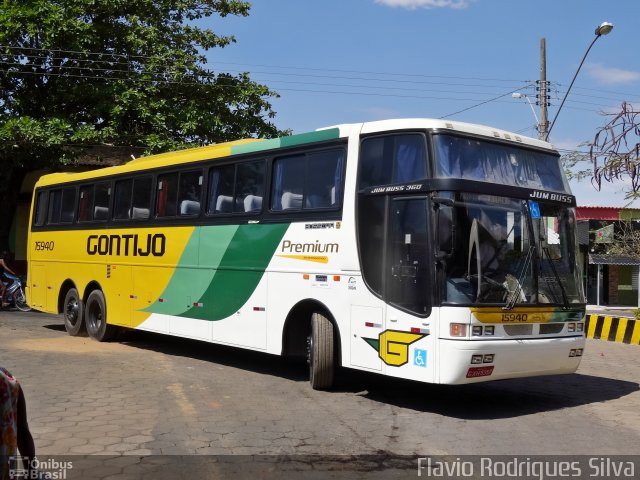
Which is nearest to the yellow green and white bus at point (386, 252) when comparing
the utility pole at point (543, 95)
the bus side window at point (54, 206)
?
the bus side window at point (54, 206)

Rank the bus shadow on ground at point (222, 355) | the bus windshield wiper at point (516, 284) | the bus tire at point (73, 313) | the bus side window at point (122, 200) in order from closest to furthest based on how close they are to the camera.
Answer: the bus windshield wiper at point (516, 284)
the bus shadow on ground at point (222, 355)
the bus side window at point (122, 200)
the bus tire at point (73, 313)

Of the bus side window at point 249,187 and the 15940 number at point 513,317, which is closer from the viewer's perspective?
the 15940 number at point 513,317

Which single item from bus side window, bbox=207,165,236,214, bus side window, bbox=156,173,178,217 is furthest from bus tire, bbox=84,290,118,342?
bus side window, bbox=207,165,236,214

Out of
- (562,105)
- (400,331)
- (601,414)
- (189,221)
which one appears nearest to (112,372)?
(189,221)

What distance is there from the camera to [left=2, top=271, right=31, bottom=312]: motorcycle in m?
20.3

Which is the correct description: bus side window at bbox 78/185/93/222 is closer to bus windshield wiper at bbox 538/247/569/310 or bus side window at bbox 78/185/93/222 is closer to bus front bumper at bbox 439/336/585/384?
bus front bumper at bbox 439/336/585/384

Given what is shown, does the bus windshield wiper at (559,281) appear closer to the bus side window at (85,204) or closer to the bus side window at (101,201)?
the bus side window at (101,201)

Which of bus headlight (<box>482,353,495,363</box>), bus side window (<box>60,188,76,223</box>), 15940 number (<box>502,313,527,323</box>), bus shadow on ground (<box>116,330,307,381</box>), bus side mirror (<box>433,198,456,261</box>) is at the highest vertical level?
bus side window (<box>60,188,76,223</box>)

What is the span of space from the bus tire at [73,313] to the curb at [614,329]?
11.7 metres

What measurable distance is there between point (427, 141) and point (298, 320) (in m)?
3.05

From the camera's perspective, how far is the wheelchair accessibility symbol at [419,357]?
23.9 feet

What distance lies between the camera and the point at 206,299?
34.6 feet

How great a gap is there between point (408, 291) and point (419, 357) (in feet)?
2.38

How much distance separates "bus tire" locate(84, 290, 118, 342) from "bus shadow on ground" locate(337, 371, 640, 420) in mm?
5359
